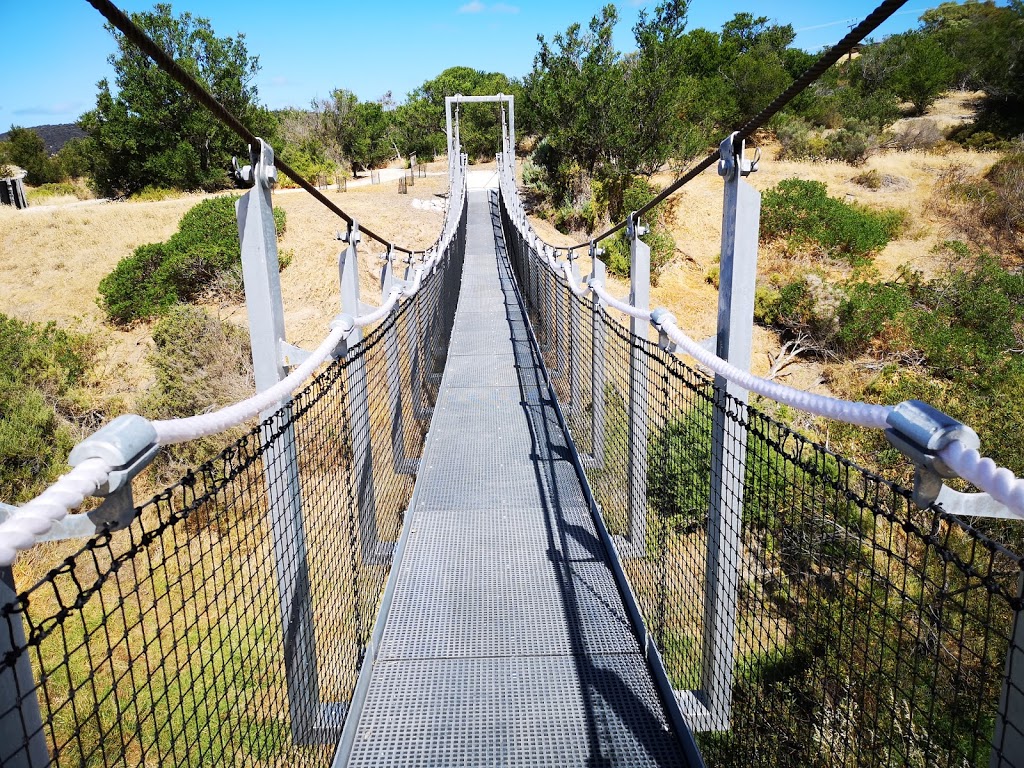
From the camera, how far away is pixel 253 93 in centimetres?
2347

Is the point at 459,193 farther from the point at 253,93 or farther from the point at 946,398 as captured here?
the point at 253,93

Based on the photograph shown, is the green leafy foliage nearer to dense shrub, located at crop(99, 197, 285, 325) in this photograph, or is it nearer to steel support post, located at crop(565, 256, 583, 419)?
dense shrub, located at crop(99, 197, 285, 325)

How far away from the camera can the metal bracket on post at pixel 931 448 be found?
37.5 inches

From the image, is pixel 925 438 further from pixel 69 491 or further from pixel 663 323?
pixel 663 323

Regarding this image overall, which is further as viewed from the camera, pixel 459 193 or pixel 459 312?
pixel 459 193

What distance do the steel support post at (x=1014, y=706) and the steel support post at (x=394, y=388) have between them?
3123 mm

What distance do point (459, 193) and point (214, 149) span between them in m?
12.6

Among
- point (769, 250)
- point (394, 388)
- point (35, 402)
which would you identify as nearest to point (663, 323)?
point (394, 388)

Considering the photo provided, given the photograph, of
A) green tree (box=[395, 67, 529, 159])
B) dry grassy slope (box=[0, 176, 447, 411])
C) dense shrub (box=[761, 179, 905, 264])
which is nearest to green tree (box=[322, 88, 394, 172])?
green tree (box=[395, 67, 529, 159])

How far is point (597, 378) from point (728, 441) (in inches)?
82.7

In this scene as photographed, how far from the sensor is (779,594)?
2.21 meters

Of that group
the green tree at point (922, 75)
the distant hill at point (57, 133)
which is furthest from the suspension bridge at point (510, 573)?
the distant hill at point (57, 133)

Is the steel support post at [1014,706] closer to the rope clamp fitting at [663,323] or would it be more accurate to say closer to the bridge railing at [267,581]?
the bridge railing at [267,581]

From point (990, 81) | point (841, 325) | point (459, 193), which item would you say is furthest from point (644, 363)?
point (990, 81)
